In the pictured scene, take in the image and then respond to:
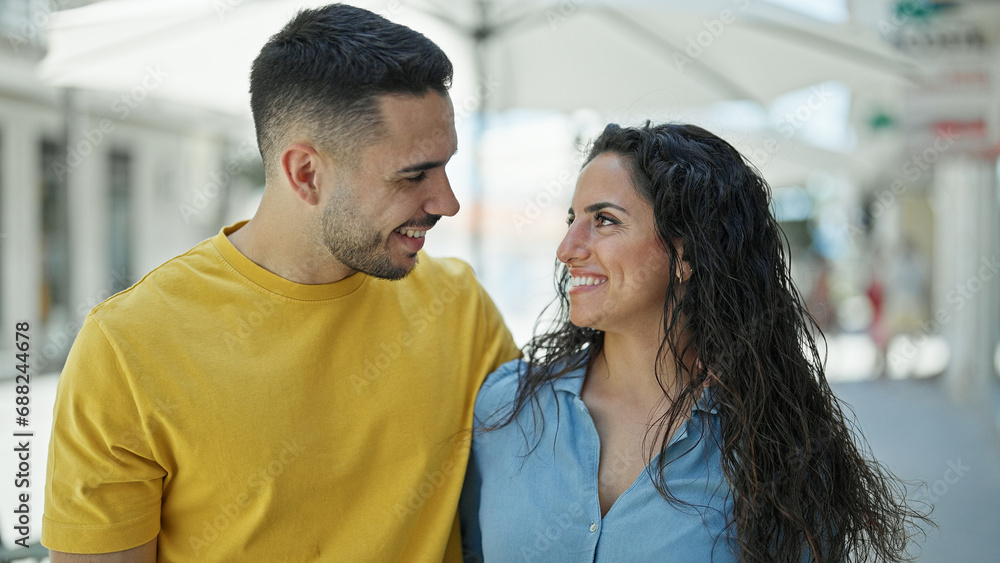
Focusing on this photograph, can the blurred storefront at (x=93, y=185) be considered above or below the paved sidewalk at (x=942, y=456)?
above

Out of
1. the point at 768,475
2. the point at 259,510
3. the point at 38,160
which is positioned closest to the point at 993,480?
the point at 768,475

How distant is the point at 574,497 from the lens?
182 centimetres

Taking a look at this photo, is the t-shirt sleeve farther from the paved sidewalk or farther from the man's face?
the paved sidewalk

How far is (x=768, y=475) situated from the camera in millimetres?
1794

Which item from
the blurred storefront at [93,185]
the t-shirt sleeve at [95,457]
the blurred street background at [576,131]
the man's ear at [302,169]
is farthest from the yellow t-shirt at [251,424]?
the blurred storefront at [93,185]

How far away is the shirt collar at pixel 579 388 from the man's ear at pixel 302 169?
794mm

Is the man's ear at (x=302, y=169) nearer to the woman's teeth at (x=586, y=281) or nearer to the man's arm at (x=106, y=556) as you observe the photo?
the woman's teeth at (x=586, y=281)

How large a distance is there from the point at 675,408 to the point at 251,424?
100cm

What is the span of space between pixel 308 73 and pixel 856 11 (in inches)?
336

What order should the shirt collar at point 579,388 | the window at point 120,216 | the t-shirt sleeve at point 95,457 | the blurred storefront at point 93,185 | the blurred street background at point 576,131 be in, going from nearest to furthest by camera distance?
the t-shirt sleeve at point 95,457
the shirt collar at point 579,388
the blurred street background at point 576,131
the blurred storefront at point 93,185
the window at point 120,216

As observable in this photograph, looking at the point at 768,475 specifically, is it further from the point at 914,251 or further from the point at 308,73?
the point at 914,251

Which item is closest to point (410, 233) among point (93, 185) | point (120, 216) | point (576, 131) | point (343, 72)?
point (343, 72)

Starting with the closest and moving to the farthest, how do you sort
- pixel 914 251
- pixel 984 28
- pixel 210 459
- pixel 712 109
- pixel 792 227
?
pixel 210 459, pixel 712 109, pixel 984 28, pixel 914 251, pixel 792 227

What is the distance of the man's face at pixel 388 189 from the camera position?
175 centimetres
